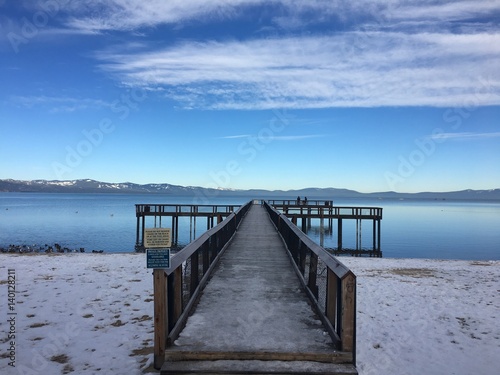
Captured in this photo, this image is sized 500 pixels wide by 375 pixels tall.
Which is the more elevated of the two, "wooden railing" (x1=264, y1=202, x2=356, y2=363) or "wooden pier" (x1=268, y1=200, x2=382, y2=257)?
"wooden railing" (x1=264, y1=202, x2=356, y2=363)

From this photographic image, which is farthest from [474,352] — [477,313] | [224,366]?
[224,366]

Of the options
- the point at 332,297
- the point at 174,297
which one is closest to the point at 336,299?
the point at 332,297

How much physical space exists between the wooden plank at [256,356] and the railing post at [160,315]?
0.09 metres

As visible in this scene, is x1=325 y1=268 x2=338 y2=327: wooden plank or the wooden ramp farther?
x1=325 y1=268 x2=338 y2=327: wooden plank

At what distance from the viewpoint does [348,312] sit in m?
4.33

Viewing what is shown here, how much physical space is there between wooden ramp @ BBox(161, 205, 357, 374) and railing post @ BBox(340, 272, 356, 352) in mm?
127

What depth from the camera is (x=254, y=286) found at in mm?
7406

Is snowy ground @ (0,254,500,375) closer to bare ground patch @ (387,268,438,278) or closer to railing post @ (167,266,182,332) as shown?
railing post @ (167,266,182,332)

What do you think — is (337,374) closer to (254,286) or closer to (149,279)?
(254,286)

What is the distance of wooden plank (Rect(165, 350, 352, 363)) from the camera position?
4.32 m

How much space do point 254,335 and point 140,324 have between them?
322 cm

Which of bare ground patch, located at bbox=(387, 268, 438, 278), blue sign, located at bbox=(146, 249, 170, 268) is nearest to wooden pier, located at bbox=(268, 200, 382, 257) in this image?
bare ground patch, located at bbox=(387, 268, 438, 278)

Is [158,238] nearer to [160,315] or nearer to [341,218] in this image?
[160,315]

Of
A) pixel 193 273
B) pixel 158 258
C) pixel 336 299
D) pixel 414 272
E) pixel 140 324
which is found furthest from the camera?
pixel 414 272
